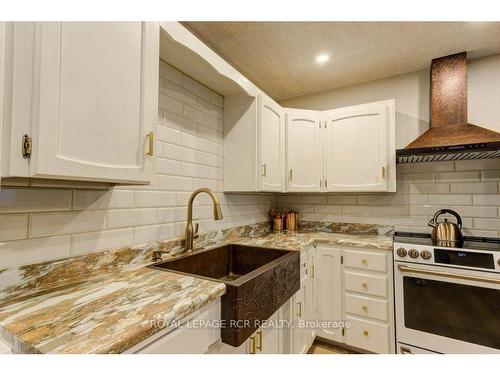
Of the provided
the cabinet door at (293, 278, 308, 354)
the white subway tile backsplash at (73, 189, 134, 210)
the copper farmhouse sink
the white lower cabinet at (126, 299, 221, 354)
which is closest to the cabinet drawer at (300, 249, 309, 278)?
the cabinet door at (293, 278, 308, 354)

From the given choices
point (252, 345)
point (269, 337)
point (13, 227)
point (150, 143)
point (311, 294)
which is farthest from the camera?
point (311, 294)

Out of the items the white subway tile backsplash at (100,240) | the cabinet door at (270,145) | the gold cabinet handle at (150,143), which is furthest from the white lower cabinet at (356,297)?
the gold cabinet handle at (150,143)

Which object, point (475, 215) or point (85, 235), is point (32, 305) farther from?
point (475, 215)

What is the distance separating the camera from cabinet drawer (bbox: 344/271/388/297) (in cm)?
182

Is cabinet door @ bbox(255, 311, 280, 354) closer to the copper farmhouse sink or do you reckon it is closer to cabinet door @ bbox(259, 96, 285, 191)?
the copper farmhouse sink

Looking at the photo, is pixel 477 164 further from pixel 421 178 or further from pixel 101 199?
pixel 101 199

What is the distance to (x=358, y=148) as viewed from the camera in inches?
85.0

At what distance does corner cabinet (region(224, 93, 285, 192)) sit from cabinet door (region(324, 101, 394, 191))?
60 cm

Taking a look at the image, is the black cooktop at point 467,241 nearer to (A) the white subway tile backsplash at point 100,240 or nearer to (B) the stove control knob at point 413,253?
(B) the stove control knob at point 413,253

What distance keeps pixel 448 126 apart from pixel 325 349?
2.03 meters

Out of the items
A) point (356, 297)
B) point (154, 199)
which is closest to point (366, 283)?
point (356, 297)

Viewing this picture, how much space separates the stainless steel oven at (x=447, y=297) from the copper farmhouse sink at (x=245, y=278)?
2.71 feet

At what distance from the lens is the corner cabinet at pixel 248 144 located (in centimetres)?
186

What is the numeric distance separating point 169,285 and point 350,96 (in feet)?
7.90
